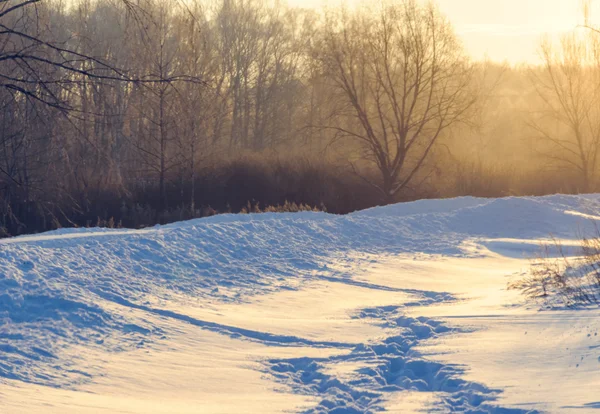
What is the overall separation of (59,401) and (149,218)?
2057 centimetres

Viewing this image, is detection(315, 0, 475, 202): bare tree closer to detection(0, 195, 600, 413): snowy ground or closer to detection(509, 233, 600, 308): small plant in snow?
detection(0, 195, 600, 413): snowy ground

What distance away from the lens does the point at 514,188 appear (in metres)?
33.7

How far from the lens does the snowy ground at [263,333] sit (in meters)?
4.99

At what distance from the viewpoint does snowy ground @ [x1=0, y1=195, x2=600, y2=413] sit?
4988 millimetres

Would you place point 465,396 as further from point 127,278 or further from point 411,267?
point 411,267

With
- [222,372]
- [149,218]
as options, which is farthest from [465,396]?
[149,218]

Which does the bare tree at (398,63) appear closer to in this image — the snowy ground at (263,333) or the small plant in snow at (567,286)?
the snowy ground at (263,333)

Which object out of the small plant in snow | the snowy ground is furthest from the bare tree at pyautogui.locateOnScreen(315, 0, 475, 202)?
the small plant in snow

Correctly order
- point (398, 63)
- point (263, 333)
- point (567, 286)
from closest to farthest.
A: point (263, 333) < point (567, 286) < point (398, 63)

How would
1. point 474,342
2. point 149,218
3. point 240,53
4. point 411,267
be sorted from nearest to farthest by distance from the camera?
1. point 474,342
2. point 411,267
3. point 149,218
4. point 240,53

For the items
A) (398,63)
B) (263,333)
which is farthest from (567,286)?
(398,63)

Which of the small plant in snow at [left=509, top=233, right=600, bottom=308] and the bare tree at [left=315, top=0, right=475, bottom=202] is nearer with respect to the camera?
the small plant in snow at [left=509, top=233, right=600, bottom=308]

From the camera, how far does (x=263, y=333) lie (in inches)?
284

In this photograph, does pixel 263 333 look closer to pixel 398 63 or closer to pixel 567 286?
pixel 567 286
